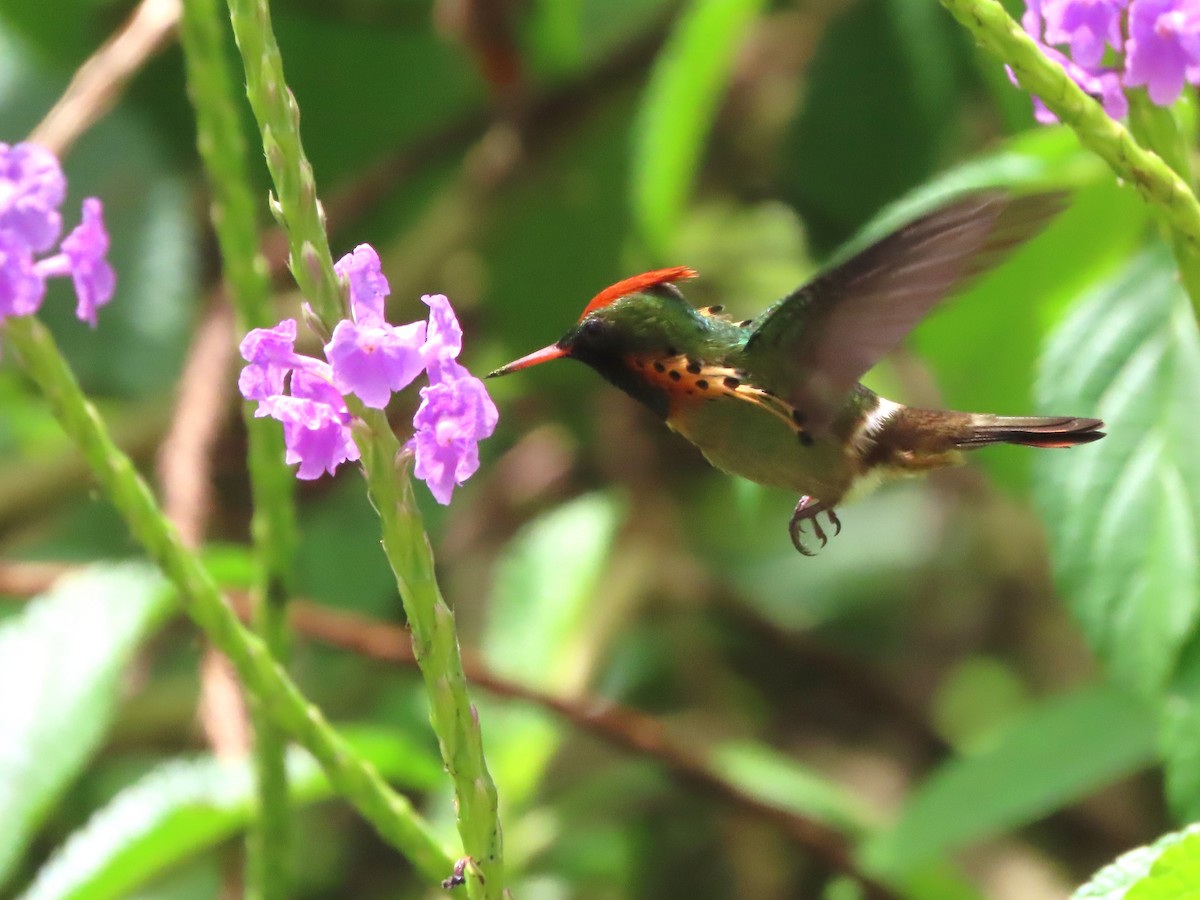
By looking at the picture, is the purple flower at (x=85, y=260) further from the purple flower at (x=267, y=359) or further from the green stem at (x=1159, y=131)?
the green stem at (x=1159, y=131)

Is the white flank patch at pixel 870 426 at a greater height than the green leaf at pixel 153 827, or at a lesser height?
lesser

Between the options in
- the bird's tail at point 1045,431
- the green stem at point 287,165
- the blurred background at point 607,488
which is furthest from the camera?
the blurred background at point 607,488

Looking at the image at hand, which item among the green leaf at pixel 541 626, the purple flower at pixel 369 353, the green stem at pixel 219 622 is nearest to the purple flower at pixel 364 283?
the purple flower at pixel 369 353

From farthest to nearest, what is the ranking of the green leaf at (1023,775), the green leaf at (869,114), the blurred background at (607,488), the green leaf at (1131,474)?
the green leaf at (869,114) < the blurred background at (607,488) < the green leaf at (1023,775) < the green leaf at (1131,474)

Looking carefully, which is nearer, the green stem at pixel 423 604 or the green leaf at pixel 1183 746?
the green stem at pixel 423 604

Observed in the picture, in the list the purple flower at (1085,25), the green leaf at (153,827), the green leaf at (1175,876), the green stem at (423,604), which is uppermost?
the green leaf at (153,827)

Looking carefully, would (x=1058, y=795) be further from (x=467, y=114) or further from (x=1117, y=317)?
(x=467, y=114)

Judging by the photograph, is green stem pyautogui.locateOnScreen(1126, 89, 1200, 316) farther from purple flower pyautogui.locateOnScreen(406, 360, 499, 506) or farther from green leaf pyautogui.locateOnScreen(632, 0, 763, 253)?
green leaf pyautogui.locateOnScreen(632, 0, 763, 253)

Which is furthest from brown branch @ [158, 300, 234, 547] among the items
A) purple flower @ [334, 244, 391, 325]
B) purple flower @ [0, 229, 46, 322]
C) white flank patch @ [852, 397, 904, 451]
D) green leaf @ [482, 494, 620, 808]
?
purple flower @ [334, 244, 391, 325]
